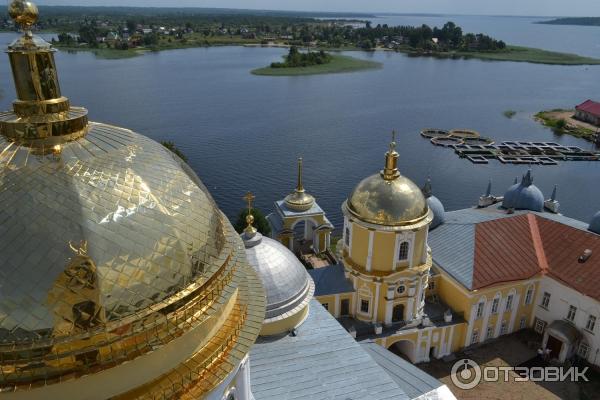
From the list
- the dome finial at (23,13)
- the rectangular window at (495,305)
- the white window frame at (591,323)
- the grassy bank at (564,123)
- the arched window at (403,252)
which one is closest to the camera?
the dome finial at (23,13)

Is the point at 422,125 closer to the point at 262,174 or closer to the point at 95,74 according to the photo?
the point at 262,174

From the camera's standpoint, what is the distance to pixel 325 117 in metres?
61.4

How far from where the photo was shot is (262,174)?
4238 cm

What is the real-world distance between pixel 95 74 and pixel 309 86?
36.6 metres

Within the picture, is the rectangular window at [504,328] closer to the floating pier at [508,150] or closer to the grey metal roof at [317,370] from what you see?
the grey metal roof at [317,370]

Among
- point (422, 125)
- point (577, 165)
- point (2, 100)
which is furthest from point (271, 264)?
point (2, 100)

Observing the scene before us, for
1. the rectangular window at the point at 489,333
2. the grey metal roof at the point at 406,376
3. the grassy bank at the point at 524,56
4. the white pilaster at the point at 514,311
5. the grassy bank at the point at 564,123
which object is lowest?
the grassy bank at the point at 564,123

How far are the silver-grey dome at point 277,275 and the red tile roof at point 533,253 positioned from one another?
27.9 ft

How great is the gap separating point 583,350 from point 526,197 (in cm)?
767

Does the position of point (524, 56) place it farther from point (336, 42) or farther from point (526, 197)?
point (526, 197)

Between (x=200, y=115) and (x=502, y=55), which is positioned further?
(x=502, y=55)

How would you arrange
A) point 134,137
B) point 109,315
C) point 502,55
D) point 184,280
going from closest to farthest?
point 109,315
point 184,280
point 134,137
point 502,55

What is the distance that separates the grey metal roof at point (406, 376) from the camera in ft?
45.2

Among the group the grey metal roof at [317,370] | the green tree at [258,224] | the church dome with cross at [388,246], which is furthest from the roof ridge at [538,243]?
the green tree at [258,224]
